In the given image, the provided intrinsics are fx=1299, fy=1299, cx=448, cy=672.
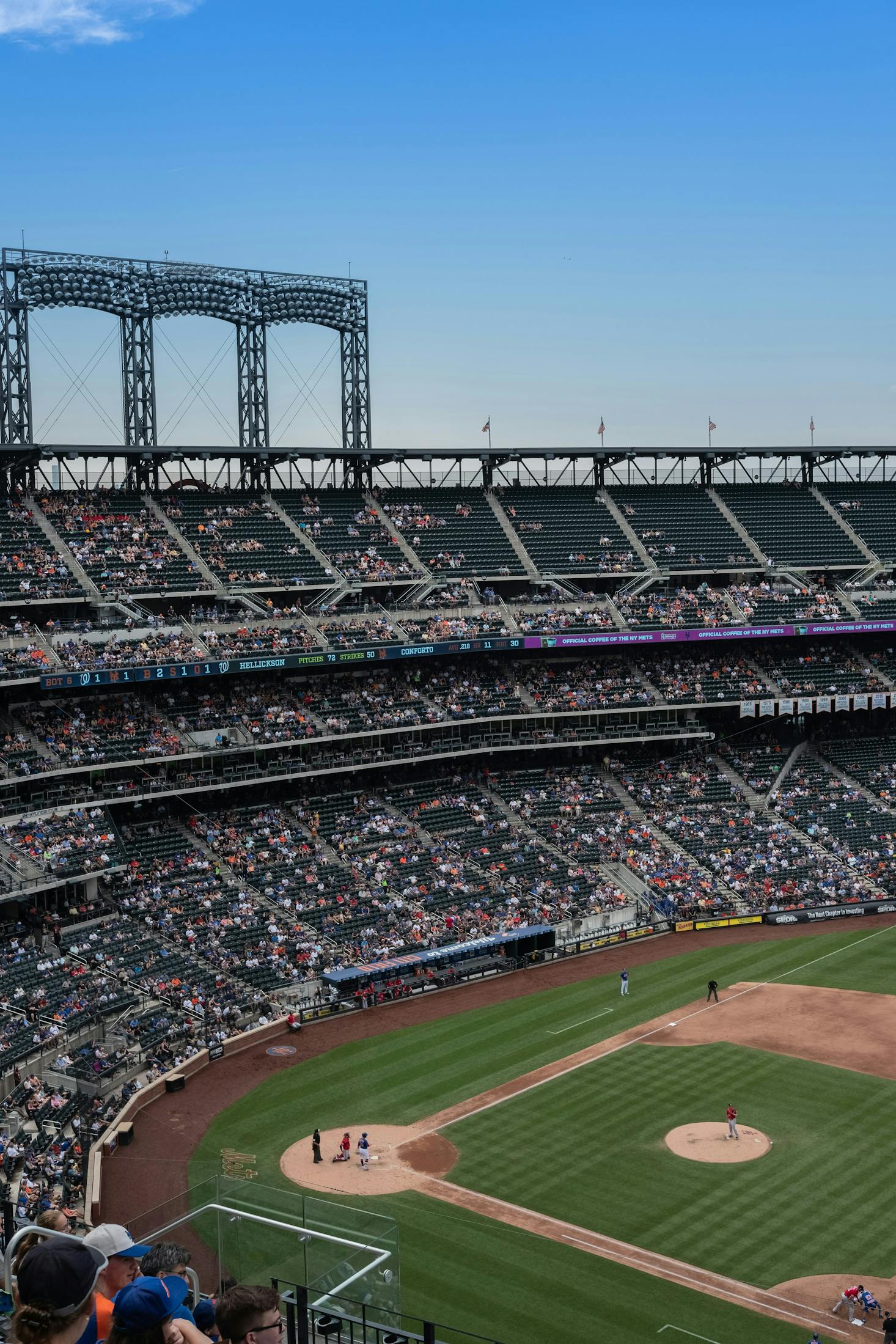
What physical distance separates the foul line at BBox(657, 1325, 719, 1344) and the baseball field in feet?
0.11

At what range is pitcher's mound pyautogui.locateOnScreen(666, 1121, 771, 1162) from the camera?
118ft

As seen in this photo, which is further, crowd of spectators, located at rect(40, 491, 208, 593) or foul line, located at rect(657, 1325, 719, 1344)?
crowd of spectators, located at rect(40, 491, 208, 593)

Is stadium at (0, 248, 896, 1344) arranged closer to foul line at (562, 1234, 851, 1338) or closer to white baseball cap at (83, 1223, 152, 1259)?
foul line at (562, 1234, 851, 1338)

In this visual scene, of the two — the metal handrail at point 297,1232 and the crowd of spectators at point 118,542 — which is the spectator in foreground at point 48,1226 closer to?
the metal handrail at point 297,1232

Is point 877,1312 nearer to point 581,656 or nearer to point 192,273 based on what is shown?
point 581,656

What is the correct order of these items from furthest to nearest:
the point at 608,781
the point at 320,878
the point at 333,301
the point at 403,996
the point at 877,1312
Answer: the point at 333,301
the point at 608,781
the point at 320,878
the point at 403,996
the point at 877,1312

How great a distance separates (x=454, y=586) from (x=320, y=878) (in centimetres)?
2135

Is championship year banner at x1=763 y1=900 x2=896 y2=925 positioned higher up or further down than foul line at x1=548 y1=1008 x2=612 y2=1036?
higher up

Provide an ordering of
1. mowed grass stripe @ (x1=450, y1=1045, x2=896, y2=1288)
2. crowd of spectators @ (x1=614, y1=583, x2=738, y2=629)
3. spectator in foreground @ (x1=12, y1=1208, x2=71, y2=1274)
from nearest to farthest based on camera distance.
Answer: spectator in foreground @ (x1=12, y1=1208, x2=71, y2=1274), mowed grass stripe @ (x1=450, y1=1045, x2=896, y2=1288), crowd of spectators @ (x1=614, y1=583, x2=738, y2=629)

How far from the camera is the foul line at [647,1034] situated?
39531 millimetres

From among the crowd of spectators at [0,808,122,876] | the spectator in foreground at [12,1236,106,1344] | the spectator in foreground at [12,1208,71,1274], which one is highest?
the spectator in foreground at [12,1236,106,1344]

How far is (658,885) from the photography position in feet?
198

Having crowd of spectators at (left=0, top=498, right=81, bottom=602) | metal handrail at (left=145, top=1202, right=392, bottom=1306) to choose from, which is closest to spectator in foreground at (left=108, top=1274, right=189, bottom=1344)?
metal handrail at (left=145, top=1202, right=392, bottom=1306)

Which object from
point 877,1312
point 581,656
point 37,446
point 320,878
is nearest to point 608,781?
point 581,656
